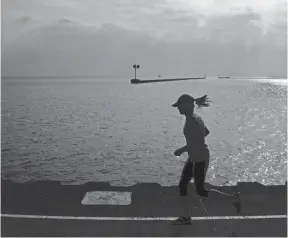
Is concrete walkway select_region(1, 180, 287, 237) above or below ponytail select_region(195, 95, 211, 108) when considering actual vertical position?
below

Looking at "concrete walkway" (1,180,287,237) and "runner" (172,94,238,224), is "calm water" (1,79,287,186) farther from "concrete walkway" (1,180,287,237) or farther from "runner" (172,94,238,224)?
"runner" (172,94,238,224)

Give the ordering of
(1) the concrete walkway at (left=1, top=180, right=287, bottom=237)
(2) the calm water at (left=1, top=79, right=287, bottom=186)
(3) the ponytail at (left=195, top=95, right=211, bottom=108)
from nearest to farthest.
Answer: (1) the concrete walkway at (left=1, top=180, right=287, bottom=237), (3) the ponytail at (left=195, top=95, right=211, bottom=108), (2) the calm water at (left=1, top=79, right=287, bottom=186)

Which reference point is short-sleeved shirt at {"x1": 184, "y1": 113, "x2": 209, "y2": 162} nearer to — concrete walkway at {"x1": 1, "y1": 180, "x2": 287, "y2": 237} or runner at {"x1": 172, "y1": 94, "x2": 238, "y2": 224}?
runner at {"x1": 172, "y1": 94, "x2": 238, "y2": 224}

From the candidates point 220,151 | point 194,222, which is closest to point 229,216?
point 194,222

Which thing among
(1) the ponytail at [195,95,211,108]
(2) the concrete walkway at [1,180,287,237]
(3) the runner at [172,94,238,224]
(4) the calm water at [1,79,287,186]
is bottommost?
(4) the calm water at [1,79,287,186]

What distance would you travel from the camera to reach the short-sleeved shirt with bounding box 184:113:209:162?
530cm

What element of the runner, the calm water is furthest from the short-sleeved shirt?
the calm water

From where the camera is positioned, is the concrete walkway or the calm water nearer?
the concrete walkway

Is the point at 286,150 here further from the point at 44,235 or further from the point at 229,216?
the point at 44,235

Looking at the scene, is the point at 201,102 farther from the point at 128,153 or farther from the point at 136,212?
the point at 128,153

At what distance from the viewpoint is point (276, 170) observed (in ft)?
74.0

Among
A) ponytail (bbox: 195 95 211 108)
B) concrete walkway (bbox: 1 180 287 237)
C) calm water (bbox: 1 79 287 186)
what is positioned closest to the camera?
concrete walkway (bbox: 1 180 287 237)

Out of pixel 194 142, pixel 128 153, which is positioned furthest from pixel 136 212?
pixel 128 153

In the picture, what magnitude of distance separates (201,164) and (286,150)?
85.1ft
